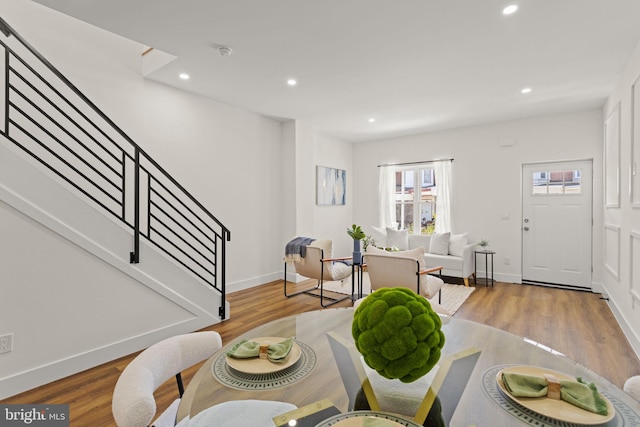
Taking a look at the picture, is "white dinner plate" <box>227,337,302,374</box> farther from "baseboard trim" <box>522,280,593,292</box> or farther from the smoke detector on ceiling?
"baseboard trim" <box>522,280,593,292</box>

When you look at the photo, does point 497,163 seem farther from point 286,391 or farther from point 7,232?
point 7,232

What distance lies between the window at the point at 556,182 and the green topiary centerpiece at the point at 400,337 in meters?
5.48

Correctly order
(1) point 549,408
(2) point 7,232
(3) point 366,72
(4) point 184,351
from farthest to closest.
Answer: (3) point 366,72
(2) point 7,232
(4) point 184,351
(1) point 549,408

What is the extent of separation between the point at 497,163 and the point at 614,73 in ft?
6.73

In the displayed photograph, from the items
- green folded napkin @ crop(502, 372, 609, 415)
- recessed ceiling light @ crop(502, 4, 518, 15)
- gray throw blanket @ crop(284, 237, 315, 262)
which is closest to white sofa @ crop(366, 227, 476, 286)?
gray throw blanket @ crop(284, 237, 315, 262)

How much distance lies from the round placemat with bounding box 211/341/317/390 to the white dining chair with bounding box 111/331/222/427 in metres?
0.20

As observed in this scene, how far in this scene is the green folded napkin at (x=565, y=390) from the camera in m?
0.79

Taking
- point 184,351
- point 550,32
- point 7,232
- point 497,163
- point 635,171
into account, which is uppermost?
point 550,32

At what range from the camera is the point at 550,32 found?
263 cm

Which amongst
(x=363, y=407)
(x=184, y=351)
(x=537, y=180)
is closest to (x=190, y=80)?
(x=184, y=351)

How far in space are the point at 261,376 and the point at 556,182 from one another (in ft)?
18.8

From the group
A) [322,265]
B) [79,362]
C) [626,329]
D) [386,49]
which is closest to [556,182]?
[626,329]

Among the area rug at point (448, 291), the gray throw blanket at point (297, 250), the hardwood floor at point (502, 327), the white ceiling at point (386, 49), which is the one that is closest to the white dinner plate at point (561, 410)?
the hardwood floor at point (502, 327)

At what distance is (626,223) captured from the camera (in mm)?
3105
